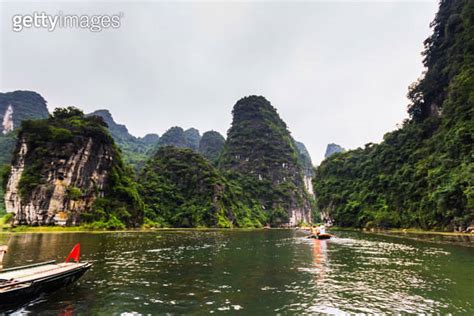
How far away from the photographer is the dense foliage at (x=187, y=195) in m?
103

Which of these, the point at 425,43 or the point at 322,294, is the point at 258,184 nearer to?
the point at 425,43

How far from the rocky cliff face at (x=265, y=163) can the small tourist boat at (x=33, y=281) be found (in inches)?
5119

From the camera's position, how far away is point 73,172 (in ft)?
233

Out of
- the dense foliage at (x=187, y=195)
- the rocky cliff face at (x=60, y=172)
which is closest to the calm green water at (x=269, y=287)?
the rocky cliff face at (x=60, y=172)

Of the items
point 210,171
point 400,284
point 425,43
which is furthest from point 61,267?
point 210,171

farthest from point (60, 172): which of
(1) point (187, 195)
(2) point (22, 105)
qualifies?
(2) point (22, 105)

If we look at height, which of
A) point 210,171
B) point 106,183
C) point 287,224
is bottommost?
point 287,224

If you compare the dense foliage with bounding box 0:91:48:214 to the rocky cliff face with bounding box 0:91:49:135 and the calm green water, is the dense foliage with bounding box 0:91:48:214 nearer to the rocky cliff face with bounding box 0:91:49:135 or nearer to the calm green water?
the rocky cliff face with bounding box 0:91:49:135

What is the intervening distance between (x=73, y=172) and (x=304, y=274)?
68680 mm

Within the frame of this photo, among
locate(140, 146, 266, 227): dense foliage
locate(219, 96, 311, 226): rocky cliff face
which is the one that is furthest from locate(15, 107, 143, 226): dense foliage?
locate(219, 96, 311, 226): rocky cliff face

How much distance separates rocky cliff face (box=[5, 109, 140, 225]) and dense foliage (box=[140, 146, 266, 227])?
79.4ft

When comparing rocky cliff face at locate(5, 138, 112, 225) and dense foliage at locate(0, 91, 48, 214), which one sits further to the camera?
dense foliage at locate(0, 91, 48, 214)

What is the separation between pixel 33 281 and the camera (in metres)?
11.5

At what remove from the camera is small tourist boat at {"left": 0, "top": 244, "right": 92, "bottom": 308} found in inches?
420
